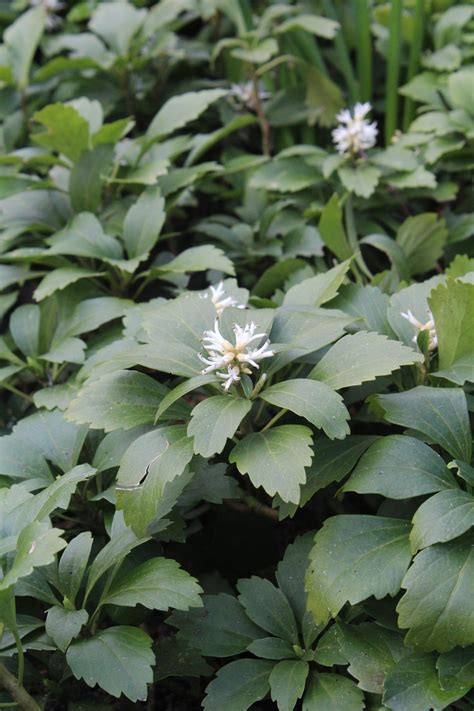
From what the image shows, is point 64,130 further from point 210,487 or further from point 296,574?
point 296,574

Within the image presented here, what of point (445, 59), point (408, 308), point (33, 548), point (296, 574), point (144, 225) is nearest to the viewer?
point (33, 548)

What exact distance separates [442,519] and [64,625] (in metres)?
0.53

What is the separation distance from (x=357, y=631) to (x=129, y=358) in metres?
0.52

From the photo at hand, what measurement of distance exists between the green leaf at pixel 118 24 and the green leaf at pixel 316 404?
150 cm

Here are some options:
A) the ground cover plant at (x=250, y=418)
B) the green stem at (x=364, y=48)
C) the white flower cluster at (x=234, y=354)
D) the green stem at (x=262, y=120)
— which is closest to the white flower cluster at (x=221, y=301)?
the ground cover plant at (x=250, y=418)

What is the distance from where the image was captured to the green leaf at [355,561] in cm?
96

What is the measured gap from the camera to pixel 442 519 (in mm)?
946

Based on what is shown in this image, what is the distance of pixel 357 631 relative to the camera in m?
1.05

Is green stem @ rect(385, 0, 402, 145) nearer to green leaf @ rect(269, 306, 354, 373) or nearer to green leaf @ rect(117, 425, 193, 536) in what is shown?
green leaf @ rect(269, 306, 354, 373)

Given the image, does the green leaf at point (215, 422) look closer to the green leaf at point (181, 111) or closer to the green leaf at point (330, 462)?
the green leaf at point (330, 462)

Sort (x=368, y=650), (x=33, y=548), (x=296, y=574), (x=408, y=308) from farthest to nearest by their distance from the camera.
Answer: (x=408, y=308) → (x=296, y=574) → (x=368, y=650) → (x=33, y=548)

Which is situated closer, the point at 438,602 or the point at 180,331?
the point at 438,602

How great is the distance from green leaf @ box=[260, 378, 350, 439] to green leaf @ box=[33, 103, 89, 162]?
3.39ft

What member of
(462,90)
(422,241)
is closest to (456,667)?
(422,241)
